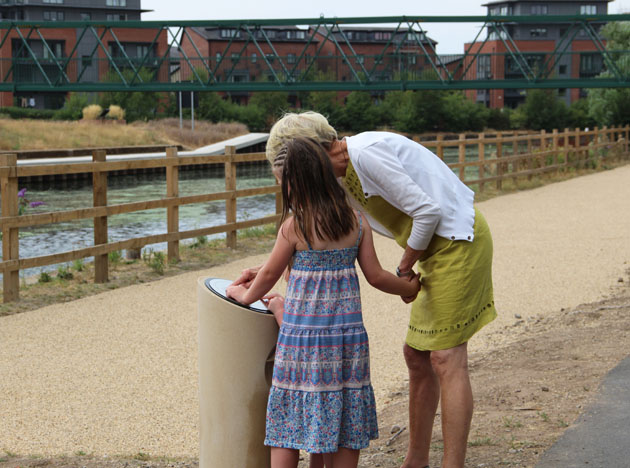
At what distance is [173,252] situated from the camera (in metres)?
9.94

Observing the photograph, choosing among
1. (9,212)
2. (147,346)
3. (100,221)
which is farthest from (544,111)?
(147,346)

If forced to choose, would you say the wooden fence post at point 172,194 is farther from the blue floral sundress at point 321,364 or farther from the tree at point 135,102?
the tree at point 135,102

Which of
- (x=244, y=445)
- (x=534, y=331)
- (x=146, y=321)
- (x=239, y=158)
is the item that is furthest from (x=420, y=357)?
(x=239, y=158)

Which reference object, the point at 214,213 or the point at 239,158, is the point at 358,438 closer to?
the point at 239,158

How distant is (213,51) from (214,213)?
5728cm

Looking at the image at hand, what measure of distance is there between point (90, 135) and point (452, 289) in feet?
131

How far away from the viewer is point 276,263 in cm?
300

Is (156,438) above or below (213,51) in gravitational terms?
below

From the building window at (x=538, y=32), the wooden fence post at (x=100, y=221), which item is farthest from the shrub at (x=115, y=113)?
the wooden fence post at (x=100, y=221)

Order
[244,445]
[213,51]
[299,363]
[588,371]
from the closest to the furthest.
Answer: [299,363] < [244,445] < [588,371] < [213,51]

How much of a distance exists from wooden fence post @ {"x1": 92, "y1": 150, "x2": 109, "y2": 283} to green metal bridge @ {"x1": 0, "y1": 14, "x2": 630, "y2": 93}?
21167mm

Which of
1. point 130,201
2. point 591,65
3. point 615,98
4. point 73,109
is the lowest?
point 130,201

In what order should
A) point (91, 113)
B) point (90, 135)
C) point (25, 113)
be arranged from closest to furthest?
point (90, 135)
point (91, 113)
point (25, 113)

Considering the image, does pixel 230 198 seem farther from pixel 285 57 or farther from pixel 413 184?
pixel 285 57
